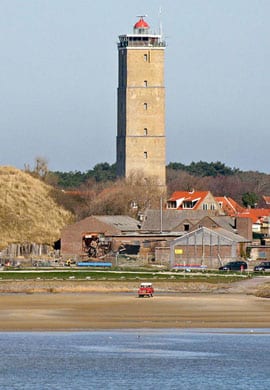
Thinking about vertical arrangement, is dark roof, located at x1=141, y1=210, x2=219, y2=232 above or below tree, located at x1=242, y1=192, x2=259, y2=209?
below

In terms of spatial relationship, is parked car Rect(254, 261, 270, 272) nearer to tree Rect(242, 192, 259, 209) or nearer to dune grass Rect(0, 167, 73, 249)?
dune grass Rect(0, 167, 73, 249)

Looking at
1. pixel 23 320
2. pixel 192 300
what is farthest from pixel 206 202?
pixel 23 320

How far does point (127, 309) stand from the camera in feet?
158

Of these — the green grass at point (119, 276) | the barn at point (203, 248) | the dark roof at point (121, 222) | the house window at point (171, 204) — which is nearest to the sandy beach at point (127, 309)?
the green grass at point (119, 276)

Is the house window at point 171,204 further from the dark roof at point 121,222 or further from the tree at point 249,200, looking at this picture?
the tree at point 249,200

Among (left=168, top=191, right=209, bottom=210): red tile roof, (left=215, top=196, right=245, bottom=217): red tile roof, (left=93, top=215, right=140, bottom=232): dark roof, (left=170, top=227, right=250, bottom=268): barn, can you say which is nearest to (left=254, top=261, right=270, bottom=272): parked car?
(left=170, top=227, right=250, bottom=268): barn

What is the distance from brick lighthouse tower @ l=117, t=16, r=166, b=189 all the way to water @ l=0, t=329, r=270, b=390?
73561 millimetres

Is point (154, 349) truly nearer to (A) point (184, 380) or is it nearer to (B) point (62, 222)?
(A) point (184, 380)

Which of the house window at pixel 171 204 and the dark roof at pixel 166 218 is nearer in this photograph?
the dark roof at pixel 166 218

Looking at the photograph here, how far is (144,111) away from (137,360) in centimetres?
8083

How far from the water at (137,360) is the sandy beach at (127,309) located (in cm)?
253

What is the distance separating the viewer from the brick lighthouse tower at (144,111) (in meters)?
114

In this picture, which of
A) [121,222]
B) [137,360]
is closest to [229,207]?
[121,222]

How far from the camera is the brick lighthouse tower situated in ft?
373
